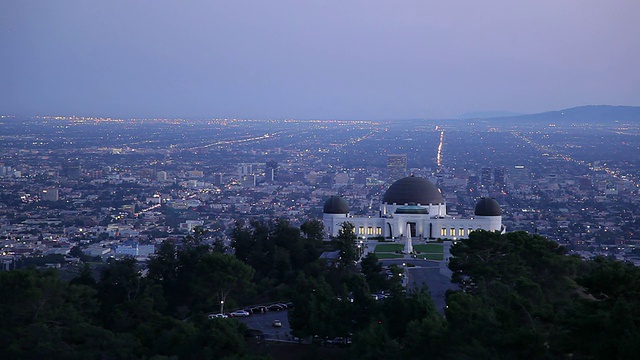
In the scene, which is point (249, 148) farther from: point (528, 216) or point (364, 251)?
point (364, 251)

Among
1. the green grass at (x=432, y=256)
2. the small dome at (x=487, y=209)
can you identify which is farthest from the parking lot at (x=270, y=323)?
the small dome at (x=487, y=209)

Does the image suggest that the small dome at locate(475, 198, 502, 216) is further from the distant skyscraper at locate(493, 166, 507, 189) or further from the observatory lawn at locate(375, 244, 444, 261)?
the distant skyscraper at locate(493, 166, 507, 189)

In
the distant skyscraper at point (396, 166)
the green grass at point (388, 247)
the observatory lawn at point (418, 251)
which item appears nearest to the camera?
the observatory lawn at point (418, 251)

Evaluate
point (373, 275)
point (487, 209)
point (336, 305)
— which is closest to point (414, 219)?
point (487, 209)

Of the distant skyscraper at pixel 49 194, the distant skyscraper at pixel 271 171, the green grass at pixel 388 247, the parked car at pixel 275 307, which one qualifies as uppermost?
the parked car at pixel 275 307

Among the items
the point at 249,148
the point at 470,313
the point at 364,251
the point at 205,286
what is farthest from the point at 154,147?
the point at 470,313

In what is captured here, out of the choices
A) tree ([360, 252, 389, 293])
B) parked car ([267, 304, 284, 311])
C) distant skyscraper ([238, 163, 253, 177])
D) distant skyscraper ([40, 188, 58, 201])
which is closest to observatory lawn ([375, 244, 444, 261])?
tree ([360, 252, 389, 293])

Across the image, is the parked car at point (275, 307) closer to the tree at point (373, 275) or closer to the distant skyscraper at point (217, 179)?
the tree at point (373, 275)
